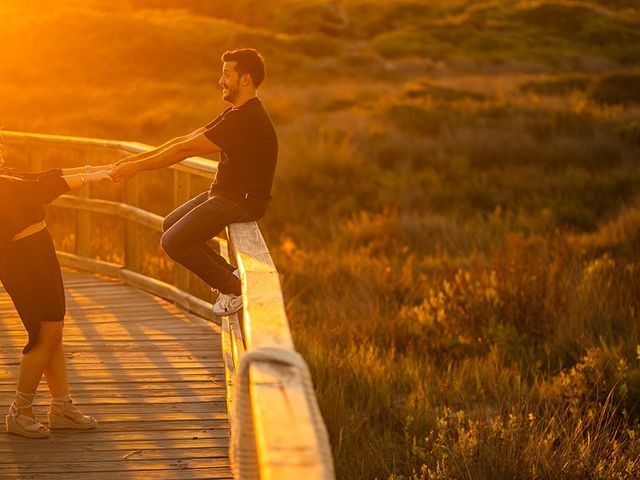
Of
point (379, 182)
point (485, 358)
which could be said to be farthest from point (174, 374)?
point (379, 182)

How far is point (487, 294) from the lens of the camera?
9680 millimetres

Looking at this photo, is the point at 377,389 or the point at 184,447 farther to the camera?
the point at 377,389

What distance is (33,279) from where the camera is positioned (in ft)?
16.6

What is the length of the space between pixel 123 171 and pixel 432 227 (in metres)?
9.28

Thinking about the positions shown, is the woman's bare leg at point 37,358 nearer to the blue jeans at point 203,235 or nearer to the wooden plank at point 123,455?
the wooden plank at point 123,455

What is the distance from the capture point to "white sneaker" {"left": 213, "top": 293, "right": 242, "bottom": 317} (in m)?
5.82

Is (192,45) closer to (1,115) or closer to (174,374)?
(1,115)

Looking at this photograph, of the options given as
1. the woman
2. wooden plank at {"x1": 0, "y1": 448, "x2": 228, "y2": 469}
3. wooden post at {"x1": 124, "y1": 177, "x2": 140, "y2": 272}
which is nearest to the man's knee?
the woman

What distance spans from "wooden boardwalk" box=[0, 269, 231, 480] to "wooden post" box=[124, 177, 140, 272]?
71 cm

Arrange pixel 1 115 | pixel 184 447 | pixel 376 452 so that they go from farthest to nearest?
1. pixel 1 115
2. pixel 376 452
3. pixel 184 447

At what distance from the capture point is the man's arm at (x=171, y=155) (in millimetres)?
5535

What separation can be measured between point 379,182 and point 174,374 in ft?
40.2

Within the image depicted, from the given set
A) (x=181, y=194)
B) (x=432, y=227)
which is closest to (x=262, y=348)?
(x=181, y=194)

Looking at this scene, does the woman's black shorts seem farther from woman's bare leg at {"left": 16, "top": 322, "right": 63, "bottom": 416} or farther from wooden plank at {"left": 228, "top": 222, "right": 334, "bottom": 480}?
wooden plank at {"left": 228, "top": 222, "right": 334, "bottom": 480}
